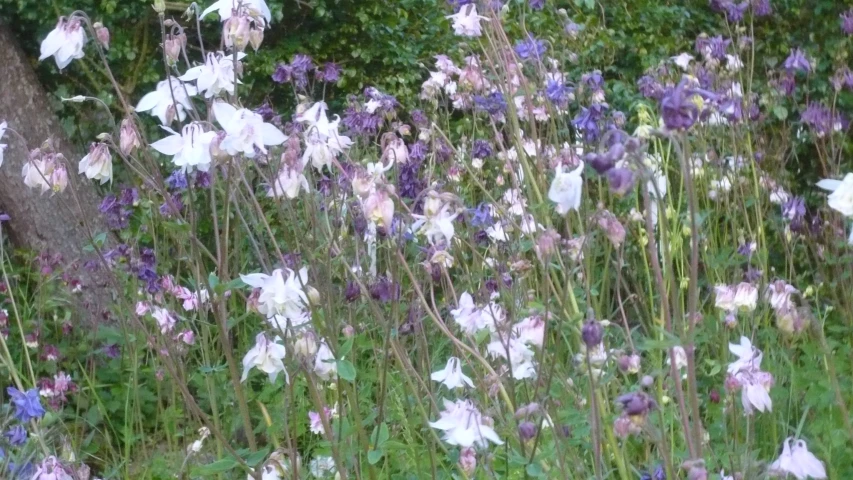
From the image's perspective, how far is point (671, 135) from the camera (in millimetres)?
1252

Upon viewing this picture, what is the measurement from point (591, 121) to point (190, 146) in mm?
1233

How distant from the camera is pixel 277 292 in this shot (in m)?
1.76

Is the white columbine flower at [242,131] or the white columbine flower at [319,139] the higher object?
the white columbine flower at [242,131]

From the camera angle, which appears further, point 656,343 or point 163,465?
point 163,465

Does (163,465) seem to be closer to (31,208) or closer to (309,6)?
(31,208)

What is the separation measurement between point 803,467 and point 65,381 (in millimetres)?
2479

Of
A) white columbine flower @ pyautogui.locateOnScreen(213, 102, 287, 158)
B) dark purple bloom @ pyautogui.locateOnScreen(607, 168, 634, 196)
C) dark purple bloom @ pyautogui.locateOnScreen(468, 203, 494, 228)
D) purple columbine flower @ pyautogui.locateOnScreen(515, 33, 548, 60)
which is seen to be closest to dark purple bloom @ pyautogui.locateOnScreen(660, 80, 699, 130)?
dark purple bloom @ pyautogui.locateOnScreen(607, 168, 634, 196)

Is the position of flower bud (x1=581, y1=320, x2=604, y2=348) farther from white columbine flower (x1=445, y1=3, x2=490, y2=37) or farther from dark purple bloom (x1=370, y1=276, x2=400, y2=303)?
white columbine flower (x1=445, y1=3, x2=490, y2=37)

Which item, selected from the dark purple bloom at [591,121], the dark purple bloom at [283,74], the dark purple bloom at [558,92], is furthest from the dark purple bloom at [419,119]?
the dark purple bloom at [591,121]

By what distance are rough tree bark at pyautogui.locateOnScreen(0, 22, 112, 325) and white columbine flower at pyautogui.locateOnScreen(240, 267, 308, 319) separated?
2.46 m

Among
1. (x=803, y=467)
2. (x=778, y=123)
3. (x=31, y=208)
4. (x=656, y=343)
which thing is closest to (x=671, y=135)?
(x=656, y=343)

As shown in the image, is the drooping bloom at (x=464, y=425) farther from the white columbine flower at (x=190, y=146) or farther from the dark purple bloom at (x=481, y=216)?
the dark purple bloom at (x=481, y=216)

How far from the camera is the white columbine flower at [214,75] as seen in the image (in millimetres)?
1798

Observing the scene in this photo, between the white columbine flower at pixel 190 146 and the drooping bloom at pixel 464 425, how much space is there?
0.60 metres
